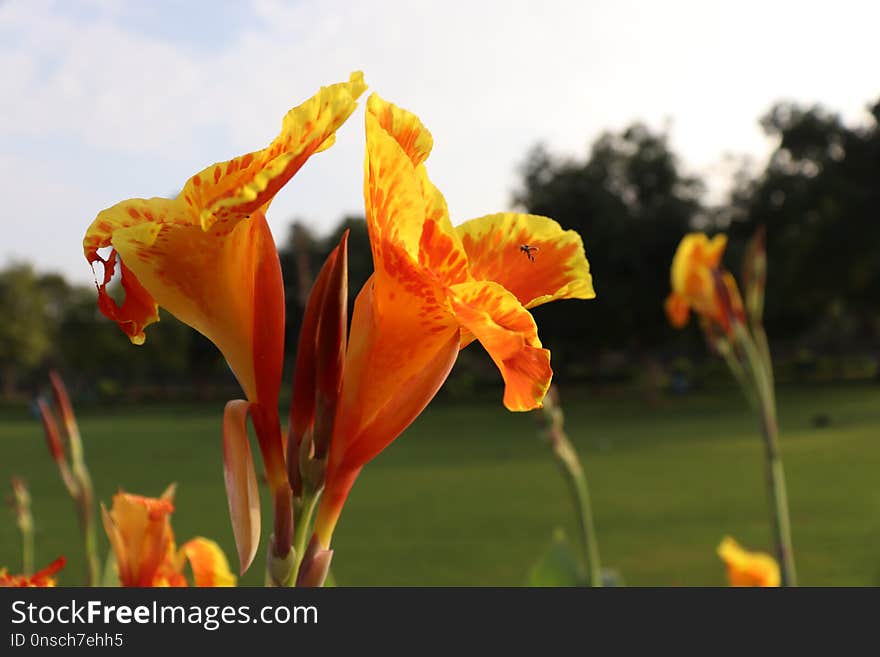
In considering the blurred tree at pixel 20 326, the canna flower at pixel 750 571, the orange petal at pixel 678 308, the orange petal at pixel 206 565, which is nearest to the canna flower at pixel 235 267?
the orange petal at pixel 206 565

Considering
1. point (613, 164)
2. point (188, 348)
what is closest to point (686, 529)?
point (613, 164)

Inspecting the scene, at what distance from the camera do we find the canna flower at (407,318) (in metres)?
0.45

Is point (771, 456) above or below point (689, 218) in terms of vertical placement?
below

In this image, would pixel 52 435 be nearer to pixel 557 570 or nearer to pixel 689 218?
pixel 557 570

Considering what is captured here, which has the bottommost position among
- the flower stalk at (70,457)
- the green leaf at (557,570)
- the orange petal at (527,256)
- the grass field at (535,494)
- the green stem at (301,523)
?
the green stem at (301,523)

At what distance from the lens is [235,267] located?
493mm

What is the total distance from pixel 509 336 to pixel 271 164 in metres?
0.14

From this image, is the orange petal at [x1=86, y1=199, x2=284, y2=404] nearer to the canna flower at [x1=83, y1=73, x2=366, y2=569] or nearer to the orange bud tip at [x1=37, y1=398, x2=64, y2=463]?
the canna flower at [x1=83, y1=73, x2=366, y2=569]

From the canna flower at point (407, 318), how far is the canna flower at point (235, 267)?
32mm

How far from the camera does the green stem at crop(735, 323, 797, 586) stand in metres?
1.50

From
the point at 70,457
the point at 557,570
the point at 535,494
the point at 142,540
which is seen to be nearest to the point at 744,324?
the point at 557,570

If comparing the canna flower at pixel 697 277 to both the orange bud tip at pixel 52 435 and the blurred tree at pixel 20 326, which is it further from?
the blurred tree at pixel 20 326

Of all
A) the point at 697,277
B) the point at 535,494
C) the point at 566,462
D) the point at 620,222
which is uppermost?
the point at 620,222
